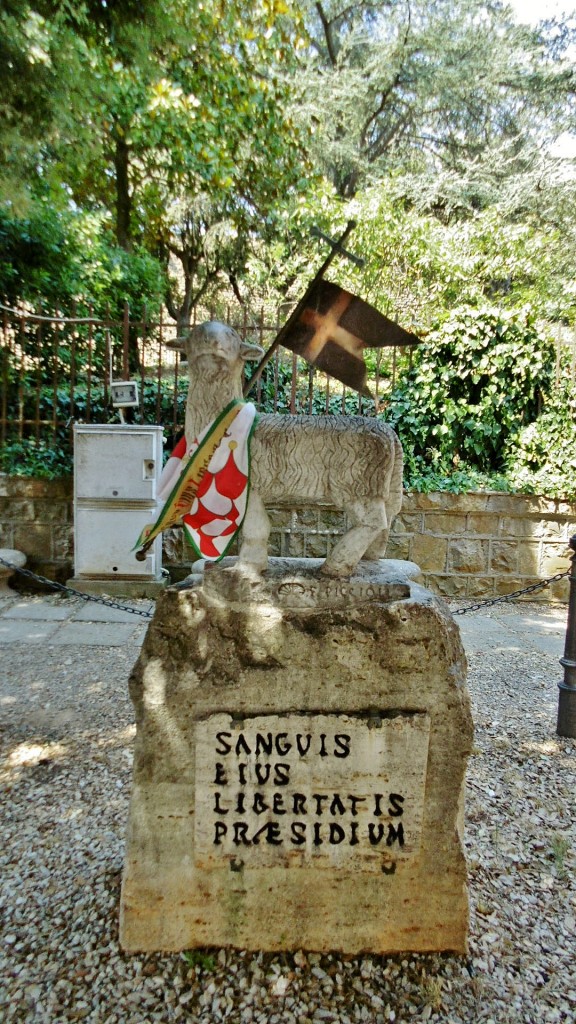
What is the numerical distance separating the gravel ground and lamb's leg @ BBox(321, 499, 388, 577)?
49.9 inches

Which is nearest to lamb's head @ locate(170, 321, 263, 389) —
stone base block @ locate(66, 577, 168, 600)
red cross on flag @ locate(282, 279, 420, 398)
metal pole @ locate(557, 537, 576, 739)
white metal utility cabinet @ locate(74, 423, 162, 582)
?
red cross on flag @ locate(282, 279, 420, 398)

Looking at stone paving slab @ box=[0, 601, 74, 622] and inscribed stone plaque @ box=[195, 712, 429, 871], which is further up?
inscribed stone plaque @ box=[195, 712, 429, 871]

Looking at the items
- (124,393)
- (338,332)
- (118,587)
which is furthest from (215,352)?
(118,587)

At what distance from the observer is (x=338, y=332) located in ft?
6.35

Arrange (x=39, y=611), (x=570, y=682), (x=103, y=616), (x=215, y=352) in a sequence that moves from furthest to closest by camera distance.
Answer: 1. (x=39, y=611)
2. (x=103, y=616)
3. (x=570, y=682)
4. (x=215, y=352)

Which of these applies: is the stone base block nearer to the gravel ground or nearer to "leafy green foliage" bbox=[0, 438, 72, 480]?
"leafy green foliage" bbox=[0, 438, 72, 480]

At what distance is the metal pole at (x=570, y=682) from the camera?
3.50 m

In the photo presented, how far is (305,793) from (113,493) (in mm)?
4329

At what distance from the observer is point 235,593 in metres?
1.95

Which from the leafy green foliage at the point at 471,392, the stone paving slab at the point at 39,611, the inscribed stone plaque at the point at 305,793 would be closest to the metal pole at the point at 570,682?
the inscribed stone plaque at the point at 305,793

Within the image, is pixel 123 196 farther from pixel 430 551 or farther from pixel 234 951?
pixel 234 951

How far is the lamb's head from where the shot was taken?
1.91m

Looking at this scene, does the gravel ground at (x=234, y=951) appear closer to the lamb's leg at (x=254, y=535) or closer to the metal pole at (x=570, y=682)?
the metal pole at (x=570, y=682)

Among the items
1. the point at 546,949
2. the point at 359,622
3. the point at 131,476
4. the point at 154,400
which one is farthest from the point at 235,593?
the point at 154,400
